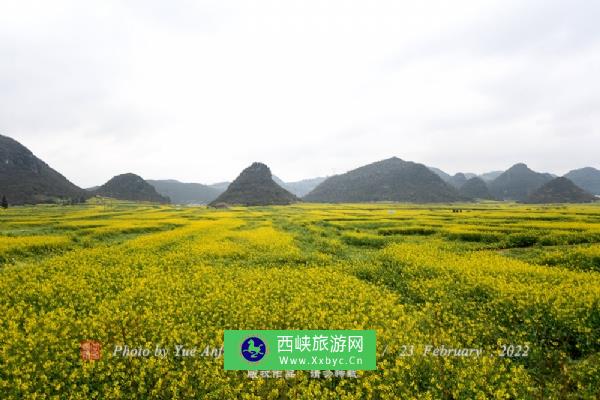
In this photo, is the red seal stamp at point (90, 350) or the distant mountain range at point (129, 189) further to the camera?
the distant mountain range at point (129, 189)

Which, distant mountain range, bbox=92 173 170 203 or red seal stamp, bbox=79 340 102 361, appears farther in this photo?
distant mountain range, bbox=92 173 170 203

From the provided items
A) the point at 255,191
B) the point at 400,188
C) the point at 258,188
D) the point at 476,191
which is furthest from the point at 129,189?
the point at 476,191

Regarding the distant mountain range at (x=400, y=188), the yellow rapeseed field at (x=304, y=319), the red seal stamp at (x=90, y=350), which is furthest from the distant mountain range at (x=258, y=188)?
the red seal stamp at (x=90, y=350)

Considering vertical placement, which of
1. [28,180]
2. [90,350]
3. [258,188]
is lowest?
[90,350]

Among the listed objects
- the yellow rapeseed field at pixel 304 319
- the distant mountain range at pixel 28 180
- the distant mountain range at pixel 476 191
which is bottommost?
the yellow rapeseed field at pixel 304 319

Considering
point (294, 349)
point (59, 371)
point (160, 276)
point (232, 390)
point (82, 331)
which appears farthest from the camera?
point (160, 276)

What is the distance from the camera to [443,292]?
1031 centimetres

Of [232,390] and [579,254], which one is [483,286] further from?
[232,390]

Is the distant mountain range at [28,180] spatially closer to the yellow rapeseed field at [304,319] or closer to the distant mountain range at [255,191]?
the distant mountain range at [255,191]

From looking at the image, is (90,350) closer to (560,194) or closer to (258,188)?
(258,188)

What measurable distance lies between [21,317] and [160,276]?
4.34 meters

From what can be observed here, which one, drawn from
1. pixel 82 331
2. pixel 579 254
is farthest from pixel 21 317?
pixel 579 254

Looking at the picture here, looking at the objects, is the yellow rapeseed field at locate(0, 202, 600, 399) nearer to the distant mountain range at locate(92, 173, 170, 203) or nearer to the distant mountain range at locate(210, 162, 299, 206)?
the distant mountain range at locate(210, 162, 299, 206)

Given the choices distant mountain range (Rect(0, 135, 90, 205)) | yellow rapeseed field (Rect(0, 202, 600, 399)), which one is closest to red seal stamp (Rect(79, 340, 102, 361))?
yellow rapeseed field (Rect(0, 202, 600, 399))
